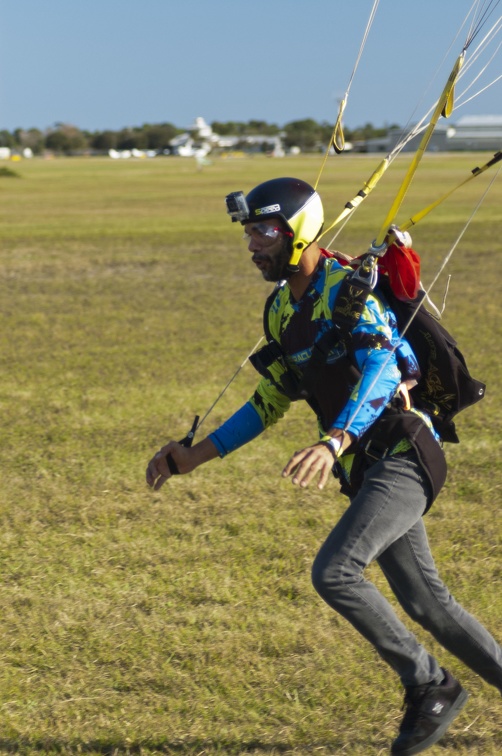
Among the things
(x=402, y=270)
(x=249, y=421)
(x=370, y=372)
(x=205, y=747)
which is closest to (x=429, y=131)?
(x=402, y=270)

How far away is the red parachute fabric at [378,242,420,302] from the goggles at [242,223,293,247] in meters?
0.40

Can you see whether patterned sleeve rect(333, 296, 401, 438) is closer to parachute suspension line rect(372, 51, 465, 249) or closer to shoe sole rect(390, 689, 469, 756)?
parachute suspension line rect(372, 51, 465, 249)

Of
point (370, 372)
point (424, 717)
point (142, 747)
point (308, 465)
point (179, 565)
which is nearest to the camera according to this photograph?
point (308, 465)

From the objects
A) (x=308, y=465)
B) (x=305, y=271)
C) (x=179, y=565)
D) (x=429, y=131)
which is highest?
(x=429, y=131)

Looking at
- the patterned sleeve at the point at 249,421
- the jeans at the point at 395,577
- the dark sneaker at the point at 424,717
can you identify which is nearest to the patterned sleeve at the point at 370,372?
the jeans at the point at 395,577

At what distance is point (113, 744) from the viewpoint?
4090 millimetres

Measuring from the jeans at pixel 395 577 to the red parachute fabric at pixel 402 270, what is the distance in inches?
24.2

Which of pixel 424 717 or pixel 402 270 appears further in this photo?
pixel 424 717

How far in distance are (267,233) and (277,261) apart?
0.12m

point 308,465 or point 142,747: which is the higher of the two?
point 308,465

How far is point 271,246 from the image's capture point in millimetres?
3762

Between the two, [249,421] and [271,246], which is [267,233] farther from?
[249,421]

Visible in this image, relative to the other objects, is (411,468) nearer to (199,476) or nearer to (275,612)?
(275,612)

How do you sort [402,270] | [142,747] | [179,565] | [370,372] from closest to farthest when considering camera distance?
[370,372], [402,270], [142,747], [179,565]
